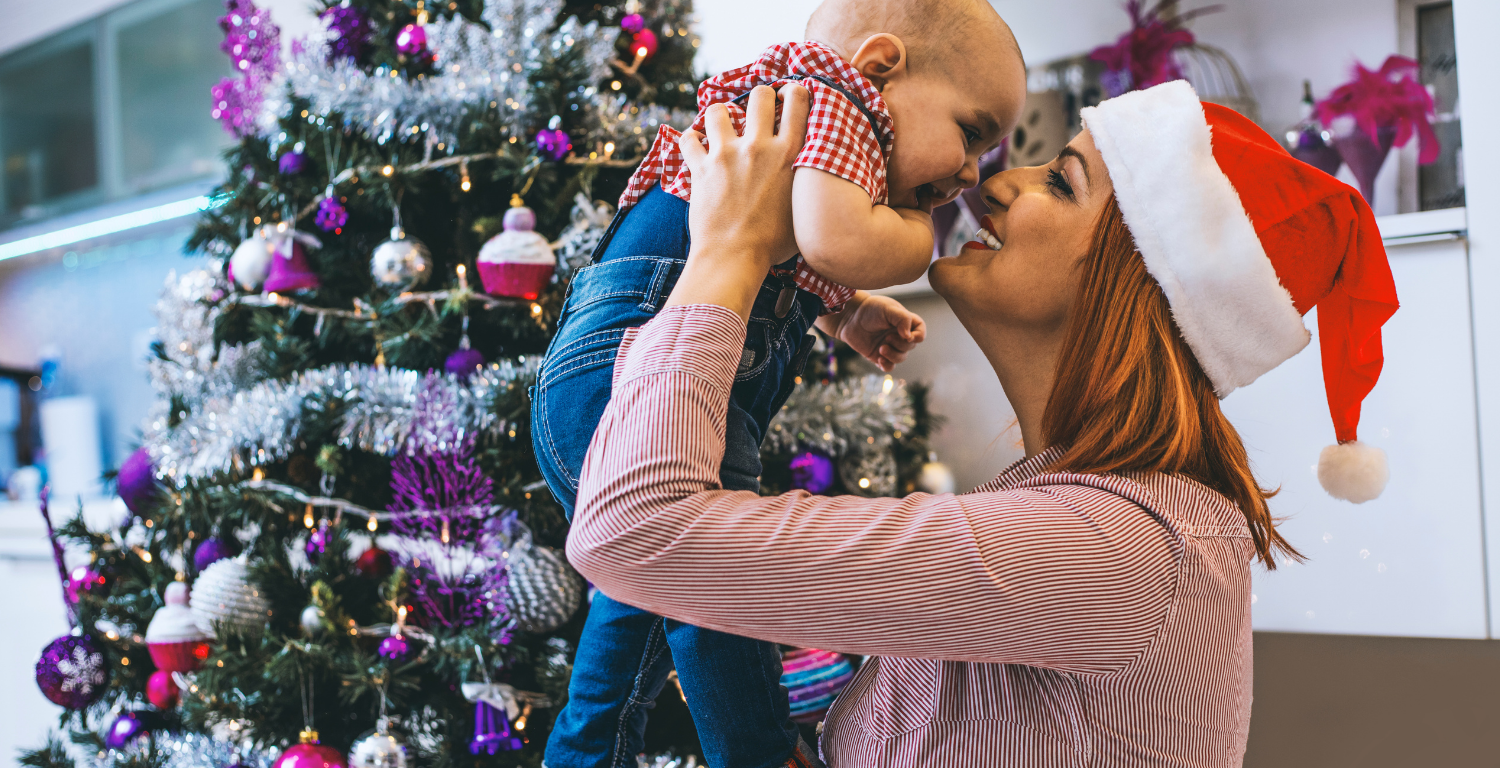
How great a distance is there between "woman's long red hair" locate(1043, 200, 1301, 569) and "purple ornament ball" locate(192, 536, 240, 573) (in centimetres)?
145

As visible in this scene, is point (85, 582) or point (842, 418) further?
point (85, 582)

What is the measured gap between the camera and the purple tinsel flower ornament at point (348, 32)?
1.52 metres

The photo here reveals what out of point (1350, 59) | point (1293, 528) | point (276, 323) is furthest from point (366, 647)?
point (1350, 59)

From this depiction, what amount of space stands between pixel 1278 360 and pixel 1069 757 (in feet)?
1.27

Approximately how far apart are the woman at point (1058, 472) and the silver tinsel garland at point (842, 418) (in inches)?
25.8

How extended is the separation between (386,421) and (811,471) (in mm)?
698

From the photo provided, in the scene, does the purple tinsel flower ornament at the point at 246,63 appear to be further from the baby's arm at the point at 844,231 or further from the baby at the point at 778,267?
the baby's arm at the point at 844,231

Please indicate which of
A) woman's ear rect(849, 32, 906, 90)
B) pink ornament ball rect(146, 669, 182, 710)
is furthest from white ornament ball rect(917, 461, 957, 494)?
pink ornament ball rect(146, 669, 182, 710)

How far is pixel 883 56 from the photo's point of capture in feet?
3.02

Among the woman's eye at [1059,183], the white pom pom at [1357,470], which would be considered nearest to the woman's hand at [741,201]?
the woman's eye at [1059,183]

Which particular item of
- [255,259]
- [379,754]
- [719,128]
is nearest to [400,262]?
[255,259]

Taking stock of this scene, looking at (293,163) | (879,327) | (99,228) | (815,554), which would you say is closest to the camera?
(815,554)

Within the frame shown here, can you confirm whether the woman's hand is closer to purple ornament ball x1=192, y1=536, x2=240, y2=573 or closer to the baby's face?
the baby's face

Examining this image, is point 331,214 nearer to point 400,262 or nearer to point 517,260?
point 400,262
